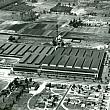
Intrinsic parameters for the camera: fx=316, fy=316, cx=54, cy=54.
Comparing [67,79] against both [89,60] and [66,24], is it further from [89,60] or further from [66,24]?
[66,24]

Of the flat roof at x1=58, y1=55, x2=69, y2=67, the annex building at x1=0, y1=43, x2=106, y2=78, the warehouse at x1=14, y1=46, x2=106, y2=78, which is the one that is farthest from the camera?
the flat roof at x1=58, y1=55, x2=69, y2=67

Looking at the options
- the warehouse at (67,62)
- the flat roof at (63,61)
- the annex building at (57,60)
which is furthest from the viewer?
the flat roof at (63,61)

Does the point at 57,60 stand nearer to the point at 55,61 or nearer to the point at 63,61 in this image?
the point at 55,61

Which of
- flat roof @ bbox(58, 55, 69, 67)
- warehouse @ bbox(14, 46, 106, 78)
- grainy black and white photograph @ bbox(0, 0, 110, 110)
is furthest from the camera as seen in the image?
flat roof @ bbox(58, 55, 69, 67)

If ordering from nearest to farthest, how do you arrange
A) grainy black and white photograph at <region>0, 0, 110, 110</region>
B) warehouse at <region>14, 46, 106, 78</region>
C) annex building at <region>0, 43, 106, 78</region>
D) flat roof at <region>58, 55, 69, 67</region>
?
grainy black and white photograph at <region>0, 0, 110, 110</region> < warehouse at <region>14, 46, 106, 78</region> < annex building at <region>0, 43, 106, 78</region> < flat roof at <region>58, 55, 69, 67</region>

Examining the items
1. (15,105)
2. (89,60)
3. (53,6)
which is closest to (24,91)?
(15,105)

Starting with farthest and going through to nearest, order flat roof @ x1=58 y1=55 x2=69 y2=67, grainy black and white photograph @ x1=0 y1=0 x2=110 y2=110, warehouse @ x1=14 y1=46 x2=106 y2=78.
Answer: flat roof @ x1=58 y1=55 x2=69 y2=67 → warehouse @ x1=14 y1=46 x2=106 y2=78 → grainy black and white photograph @ x1=0 y1=0 x2=110 y2=110

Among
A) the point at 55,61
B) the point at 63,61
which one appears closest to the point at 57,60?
the point at 55,61

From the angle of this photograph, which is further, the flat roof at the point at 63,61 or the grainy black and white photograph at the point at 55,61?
the flat roof at the point at 63,61

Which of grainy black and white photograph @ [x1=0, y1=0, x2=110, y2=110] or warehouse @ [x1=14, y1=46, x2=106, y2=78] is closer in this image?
grainy black and white photograph @ [x1=0, y1=0, x2=110, y2=110]
